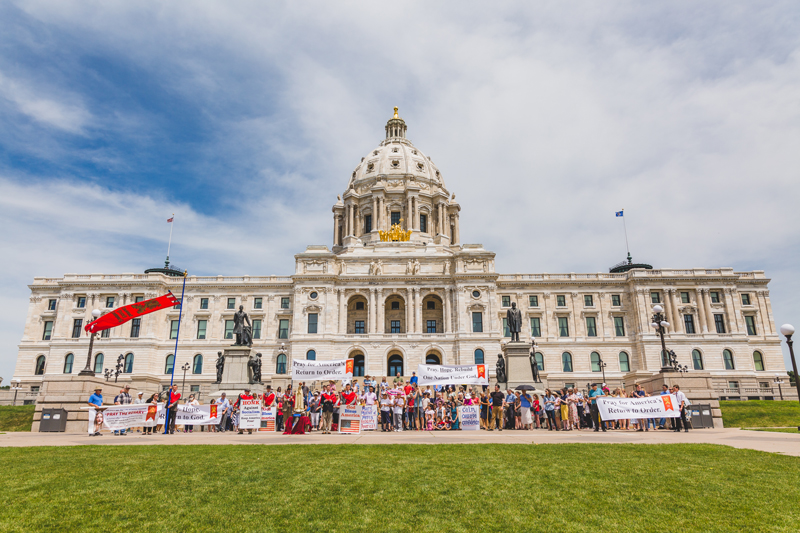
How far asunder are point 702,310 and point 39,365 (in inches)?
3113

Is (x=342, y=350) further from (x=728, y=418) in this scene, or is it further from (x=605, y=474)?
(x=605, y=474)

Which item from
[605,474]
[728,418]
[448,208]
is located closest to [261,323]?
[448,208]

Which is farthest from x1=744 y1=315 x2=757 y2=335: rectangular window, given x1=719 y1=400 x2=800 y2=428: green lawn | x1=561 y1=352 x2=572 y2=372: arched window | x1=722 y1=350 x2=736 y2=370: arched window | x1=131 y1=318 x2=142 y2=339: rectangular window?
x1=131 y1=318 x2=142 y2=339: rectangular window

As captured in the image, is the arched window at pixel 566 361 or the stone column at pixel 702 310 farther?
the stone column at pixel 702 310

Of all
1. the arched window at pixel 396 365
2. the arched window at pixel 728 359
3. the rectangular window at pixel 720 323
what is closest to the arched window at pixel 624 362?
the arched window at pixel 728 359

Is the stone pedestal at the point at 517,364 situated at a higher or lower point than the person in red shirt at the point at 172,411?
higher

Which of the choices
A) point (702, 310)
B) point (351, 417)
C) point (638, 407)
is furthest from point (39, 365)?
point (702, 310)

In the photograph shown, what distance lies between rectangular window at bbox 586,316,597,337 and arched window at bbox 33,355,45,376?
6502 centimetres

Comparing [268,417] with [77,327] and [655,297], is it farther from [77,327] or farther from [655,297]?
[655,297]

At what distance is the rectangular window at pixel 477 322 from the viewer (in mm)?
56688

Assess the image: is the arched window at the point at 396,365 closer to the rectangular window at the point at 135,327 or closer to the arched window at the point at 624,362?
the arched window at the point at 624,362

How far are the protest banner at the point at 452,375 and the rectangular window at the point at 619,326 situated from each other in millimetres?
38948

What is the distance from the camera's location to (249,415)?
21.2m

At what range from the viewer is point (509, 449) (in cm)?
1307
